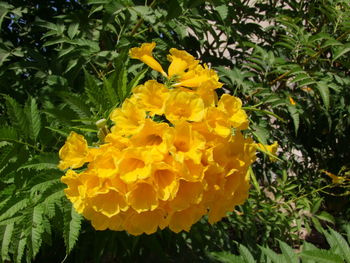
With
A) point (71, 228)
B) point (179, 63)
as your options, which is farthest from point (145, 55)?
point (71, 228)

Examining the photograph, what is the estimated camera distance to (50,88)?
66.2 inches

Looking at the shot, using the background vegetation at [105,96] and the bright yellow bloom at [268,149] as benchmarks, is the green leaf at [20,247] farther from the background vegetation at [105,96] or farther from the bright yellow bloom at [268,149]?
the bright yellow bloom at [268,149]

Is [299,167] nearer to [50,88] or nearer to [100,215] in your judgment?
[50,88]

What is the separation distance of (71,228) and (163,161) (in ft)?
1.56

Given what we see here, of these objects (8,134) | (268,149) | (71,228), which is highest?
(268,149)

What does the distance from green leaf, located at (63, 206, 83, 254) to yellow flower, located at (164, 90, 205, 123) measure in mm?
513

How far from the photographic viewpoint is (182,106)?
93 cm

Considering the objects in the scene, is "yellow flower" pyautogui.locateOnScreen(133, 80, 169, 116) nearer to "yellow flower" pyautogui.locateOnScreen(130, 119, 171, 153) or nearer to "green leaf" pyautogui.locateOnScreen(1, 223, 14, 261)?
"yellow flower" pyautogui.locateOnScreen(130, 119, 171, 153)

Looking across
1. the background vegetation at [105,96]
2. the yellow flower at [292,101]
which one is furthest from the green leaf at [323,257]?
the yellow flower at [292,101]

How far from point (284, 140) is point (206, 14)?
117 centimetres

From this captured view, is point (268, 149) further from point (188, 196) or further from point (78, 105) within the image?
point (78, 105)

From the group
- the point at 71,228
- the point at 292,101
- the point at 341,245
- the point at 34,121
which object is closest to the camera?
the point at 71,228

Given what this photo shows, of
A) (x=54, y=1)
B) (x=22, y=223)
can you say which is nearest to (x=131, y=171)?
(x=22, y=223)

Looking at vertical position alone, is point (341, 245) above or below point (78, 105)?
below
